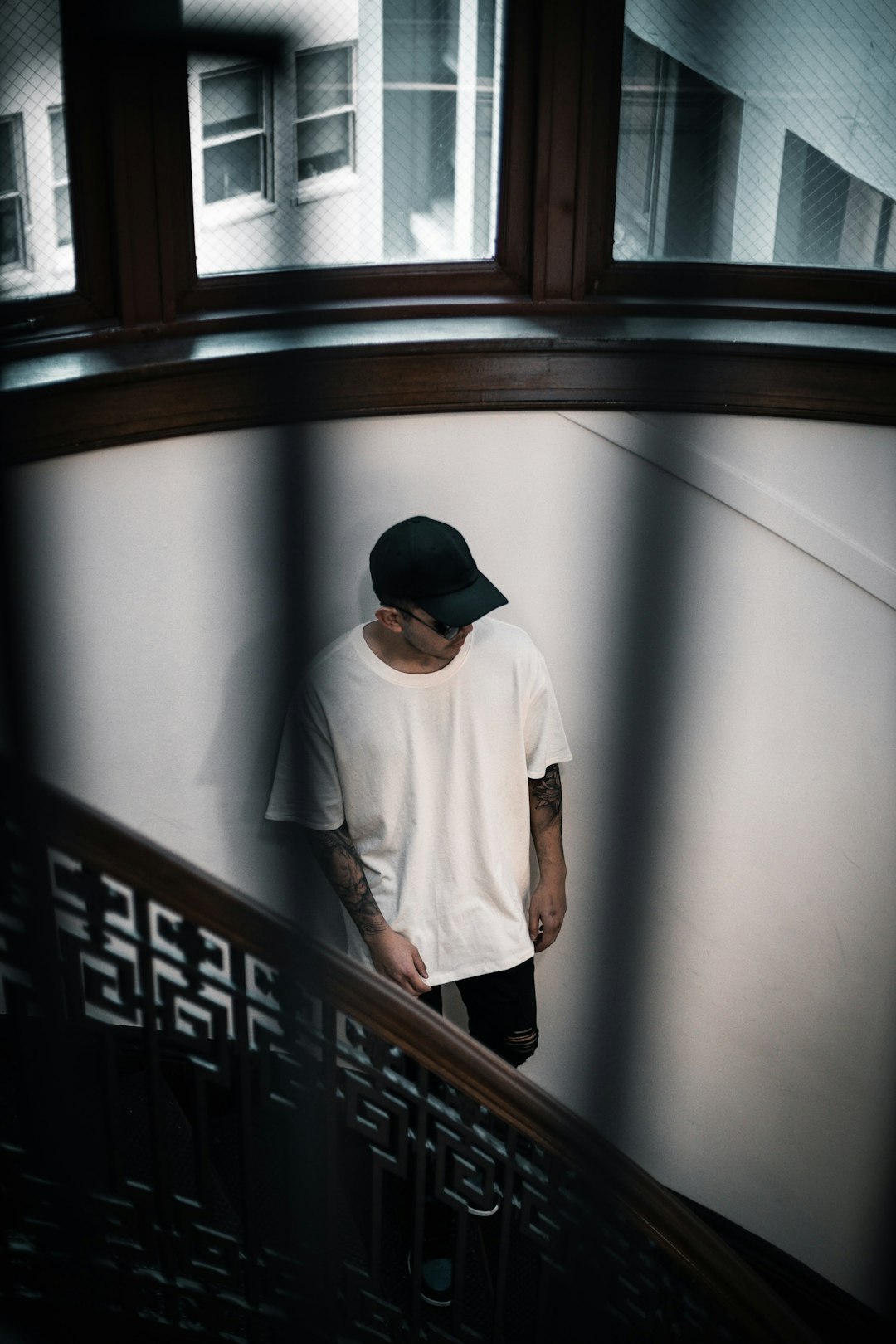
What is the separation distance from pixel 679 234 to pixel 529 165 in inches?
11.0

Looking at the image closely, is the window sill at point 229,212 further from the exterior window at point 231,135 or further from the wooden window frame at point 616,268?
the wooden window frame at point 616,268

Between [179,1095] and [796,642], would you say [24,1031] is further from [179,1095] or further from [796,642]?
[796,642]

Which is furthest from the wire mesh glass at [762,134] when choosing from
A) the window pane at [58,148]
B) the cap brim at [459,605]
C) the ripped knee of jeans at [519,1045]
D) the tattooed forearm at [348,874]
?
the ripped knee of jeans at [519,1045]

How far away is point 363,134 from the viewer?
1895 millimetres

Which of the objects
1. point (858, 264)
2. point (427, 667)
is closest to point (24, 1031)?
point (427, 667)

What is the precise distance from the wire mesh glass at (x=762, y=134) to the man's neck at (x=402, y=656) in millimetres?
773

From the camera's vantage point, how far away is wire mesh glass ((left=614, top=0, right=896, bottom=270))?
1.92 metres

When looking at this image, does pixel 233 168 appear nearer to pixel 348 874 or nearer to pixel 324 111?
pixel 324 111

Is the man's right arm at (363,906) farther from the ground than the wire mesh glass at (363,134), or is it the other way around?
the wire mesh glass at (363,134)

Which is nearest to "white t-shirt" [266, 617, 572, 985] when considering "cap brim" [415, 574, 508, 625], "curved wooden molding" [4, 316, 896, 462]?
"cap brim" [415, 574, 508, 625]

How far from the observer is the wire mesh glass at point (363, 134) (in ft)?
5.71

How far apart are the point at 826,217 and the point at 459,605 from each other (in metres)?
0.98

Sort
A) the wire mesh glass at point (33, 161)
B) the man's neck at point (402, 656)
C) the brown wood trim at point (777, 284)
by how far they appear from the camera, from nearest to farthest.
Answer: the wire mesh glass at point (33, 161) < the man's neck at point (402, 656) < the brown wood trim at point (777, 284)

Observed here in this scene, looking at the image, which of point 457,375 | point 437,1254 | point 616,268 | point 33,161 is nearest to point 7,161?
point 33,161
